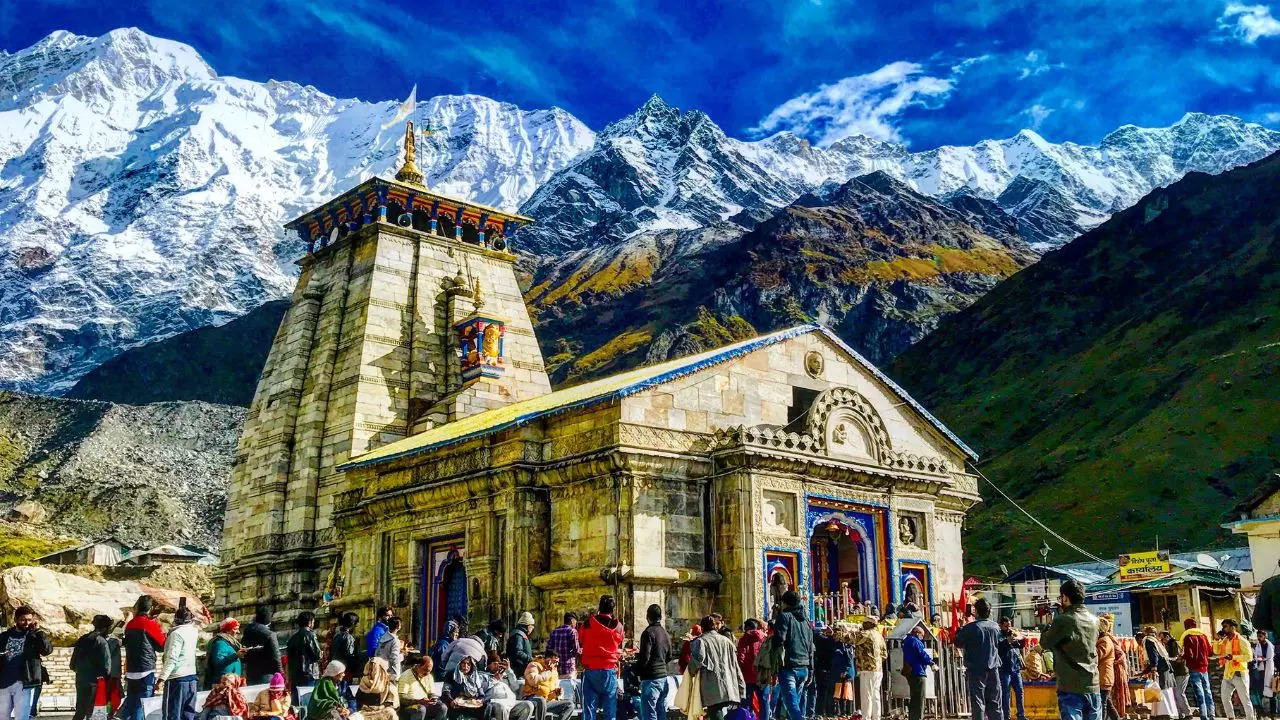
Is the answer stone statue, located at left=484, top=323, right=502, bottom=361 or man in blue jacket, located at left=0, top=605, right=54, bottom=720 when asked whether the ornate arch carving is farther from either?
man in blue jacket, located at left=0, top=605, right=54, bottom=720

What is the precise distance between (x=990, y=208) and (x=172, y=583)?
15303 cm

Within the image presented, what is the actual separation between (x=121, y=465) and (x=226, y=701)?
83.3 meters

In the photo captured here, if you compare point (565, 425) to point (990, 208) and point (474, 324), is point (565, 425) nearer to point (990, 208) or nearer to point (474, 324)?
point (474, 324)

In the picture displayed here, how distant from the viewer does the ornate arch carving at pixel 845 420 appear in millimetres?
24406

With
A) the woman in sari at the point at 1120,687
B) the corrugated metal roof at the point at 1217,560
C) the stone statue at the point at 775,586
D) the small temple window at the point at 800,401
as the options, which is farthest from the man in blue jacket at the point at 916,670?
the corrugated metal roof at the point at 1217,560

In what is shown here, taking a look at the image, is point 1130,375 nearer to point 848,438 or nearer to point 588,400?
point 848,438

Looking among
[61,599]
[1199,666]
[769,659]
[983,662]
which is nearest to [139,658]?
[769,659]

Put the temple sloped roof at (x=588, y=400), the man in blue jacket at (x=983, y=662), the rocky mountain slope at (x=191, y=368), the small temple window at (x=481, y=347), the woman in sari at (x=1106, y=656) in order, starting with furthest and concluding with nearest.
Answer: the rocky mountain slope at (x=191, y=368) < the small temple window at (x=481, y=347) < the temple sloped roof at (x=588, y=400) < the man in blue jacket at (x=983, y=662) < the woman in sari at (x=1106, y=656)

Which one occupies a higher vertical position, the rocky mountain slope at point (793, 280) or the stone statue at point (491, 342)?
the rocky mountain slope at point (793, 280)

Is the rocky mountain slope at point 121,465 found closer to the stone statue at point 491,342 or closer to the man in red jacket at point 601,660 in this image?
the stone statue at point 491,342

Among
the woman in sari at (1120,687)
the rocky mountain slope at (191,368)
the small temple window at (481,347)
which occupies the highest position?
the rocky mountain slope at (191,368)

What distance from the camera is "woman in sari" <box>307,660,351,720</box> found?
13836 millimetres

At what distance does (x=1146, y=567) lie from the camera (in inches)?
A: 1593

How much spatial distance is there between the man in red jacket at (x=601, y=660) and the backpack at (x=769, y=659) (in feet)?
5.93
